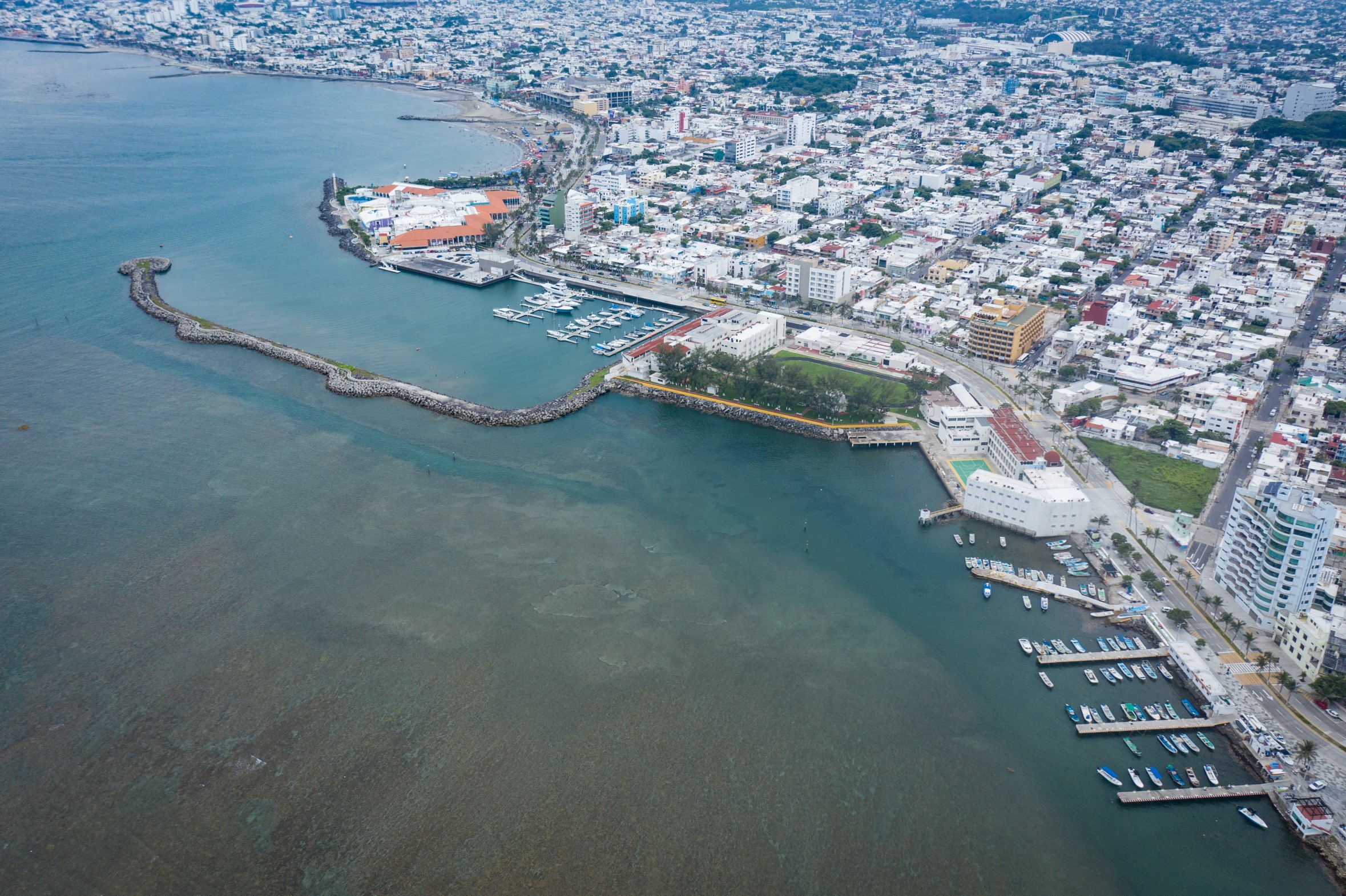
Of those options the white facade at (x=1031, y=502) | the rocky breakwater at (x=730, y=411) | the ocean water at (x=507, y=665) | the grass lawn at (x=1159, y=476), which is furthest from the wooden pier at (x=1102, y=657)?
the rocky breakwater at (x=730, y=411)

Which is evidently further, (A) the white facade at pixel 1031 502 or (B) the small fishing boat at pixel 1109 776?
(A) the white facade at pixel 1031 502

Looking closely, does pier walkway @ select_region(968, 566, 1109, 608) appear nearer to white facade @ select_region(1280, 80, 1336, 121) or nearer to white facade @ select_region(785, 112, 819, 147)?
white facade @ select_region(785, 112, 819, 147)

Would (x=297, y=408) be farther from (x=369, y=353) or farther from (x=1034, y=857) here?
(x=1034, y=857)

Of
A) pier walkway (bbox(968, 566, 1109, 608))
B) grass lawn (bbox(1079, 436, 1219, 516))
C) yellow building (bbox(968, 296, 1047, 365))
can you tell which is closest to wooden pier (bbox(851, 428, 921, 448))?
grass lawn (bbox(1079, 436, 1219, 516))

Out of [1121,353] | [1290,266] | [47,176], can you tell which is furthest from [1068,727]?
[47,176]

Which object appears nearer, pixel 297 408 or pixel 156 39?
pixel 297 408

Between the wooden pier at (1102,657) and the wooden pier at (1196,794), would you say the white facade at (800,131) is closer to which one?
the wooden pier at (1102,657)
